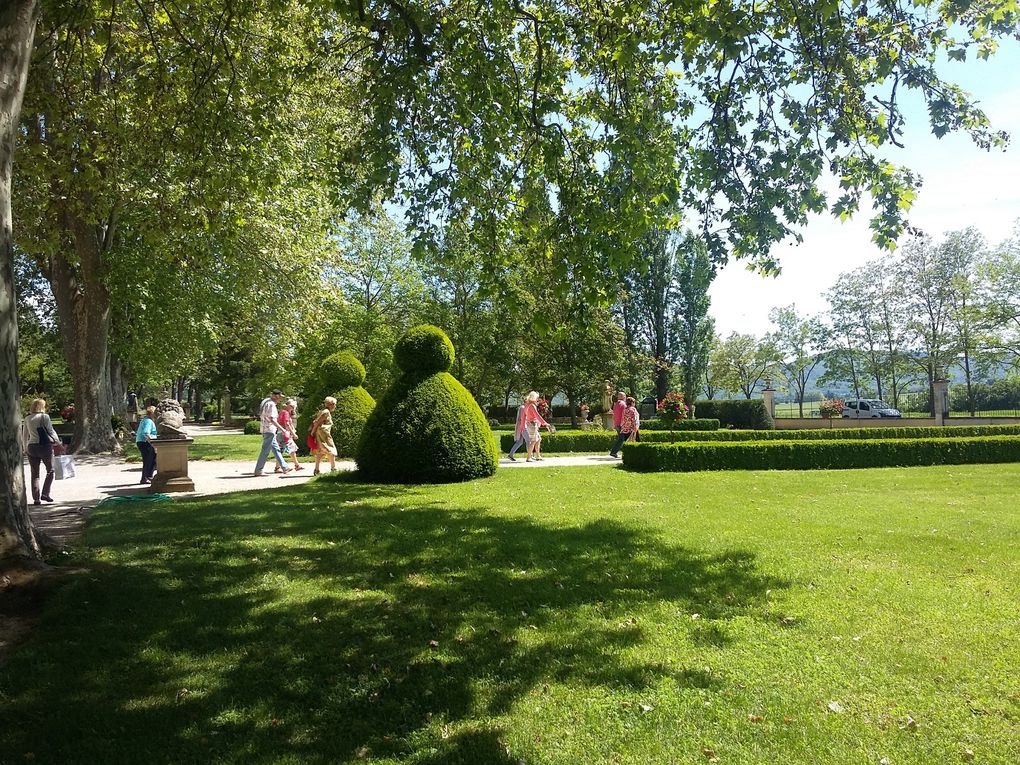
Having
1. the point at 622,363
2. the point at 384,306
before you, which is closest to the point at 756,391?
the point at 622,363

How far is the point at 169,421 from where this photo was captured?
11977 millimetres

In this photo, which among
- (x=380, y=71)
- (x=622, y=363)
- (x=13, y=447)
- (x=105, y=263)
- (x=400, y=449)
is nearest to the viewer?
(x=13, y=447)

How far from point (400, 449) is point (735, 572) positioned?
6891 mm

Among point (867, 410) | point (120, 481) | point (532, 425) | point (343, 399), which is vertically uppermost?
point (343, 399)

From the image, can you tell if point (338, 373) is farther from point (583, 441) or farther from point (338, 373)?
point (583, 441)

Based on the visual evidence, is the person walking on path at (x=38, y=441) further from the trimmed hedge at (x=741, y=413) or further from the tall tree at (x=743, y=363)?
the tall tree at (x=743, y=363)

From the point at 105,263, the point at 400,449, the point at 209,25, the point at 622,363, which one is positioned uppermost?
the point at 209,25

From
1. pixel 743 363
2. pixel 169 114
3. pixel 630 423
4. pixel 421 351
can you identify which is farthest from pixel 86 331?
pixel 743 363

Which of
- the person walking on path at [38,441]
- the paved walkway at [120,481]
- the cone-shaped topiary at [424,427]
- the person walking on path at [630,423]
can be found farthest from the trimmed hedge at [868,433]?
the person walking on path at [38,441]

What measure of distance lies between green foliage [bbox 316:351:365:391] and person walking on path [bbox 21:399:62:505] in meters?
6.60

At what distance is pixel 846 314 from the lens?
5425cm

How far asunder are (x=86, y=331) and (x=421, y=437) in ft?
44.5

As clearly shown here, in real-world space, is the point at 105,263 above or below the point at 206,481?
above

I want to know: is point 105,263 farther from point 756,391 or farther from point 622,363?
point 756,391
